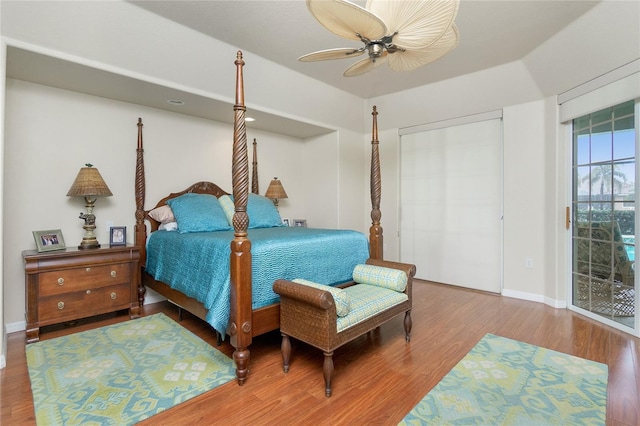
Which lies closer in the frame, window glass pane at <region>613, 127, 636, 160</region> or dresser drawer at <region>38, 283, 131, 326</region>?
dresser drawer at <region>38, 283, 131, 326</region>

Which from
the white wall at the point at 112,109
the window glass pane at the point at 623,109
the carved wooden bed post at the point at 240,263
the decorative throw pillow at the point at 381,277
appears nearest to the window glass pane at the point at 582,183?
the window glass pane at the point at 623,109

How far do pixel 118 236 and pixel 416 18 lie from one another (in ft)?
10.3

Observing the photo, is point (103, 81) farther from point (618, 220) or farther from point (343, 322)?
point (618, 220)

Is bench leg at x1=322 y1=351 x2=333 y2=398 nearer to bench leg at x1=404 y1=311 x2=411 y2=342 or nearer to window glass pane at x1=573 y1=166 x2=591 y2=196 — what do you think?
bench leg at x1=404 y1=311 x2=411 y2=342

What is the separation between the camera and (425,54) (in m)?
1.95

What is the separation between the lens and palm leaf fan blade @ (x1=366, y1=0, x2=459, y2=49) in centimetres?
146

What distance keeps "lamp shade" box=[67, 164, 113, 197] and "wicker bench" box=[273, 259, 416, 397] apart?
6.39ft

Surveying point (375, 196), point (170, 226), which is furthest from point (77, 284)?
point (375, 196)

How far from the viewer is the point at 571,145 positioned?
3.18 m

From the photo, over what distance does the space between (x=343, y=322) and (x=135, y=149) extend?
2892 mm

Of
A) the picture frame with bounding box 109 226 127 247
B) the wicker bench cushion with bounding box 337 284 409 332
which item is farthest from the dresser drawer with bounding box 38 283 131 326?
the wicker bench cushion with bounding box 337 284 409 332

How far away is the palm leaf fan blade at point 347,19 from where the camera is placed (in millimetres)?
1432

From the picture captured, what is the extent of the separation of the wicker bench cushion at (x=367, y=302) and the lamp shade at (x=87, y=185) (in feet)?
7.71

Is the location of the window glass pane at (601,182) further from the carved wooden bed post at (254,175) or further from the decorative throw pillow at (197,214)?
the carved wooden bed post at (254,175)
